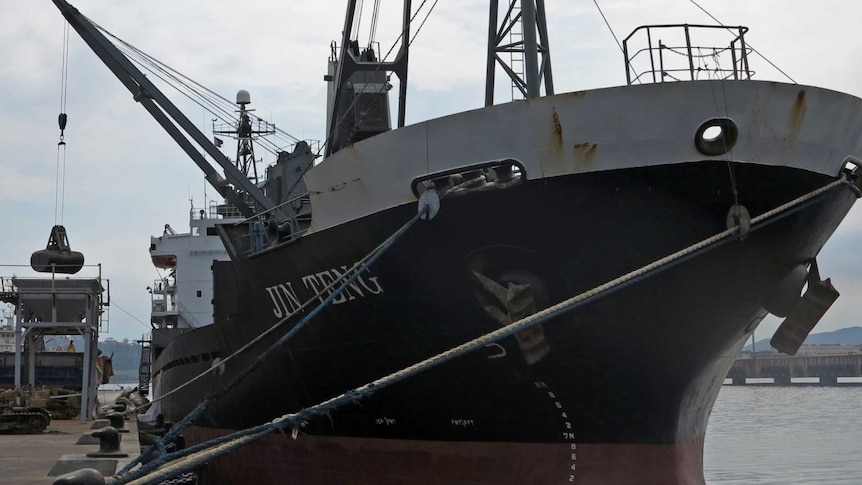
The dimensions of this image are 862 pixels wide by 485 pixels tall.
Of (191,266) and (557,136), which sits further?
(191,266)

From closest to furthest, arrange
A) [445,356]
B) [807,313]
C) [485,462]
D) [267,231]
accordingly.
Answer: [445,356] → [807,313] → [485,462] → [267,231]

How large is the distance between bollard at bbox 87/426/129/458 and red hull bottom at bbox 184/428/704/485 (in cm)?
231

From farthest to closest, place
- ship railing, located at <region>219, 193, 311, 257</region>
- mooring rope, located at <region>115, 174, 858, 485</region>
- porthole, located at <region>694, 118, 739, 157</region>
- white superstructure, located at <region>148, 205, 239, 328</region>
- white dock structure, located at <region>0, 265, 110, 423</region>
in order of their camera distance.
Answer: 1. white superstructure, located at <region>148, 205, 239, 328</region>
2. white dock structure, located at <region>0, 265, 110, 423</region>
3. ship railing, located at <region>219, 193, 311, 257</region>
4. porthole, located at <region>694, 118, 739, 157</region>
5. mooring rope, located at <region>115, 174, 858, 485</region>

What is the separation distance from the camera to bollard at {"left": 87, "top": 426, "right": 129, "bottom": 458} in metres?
9.76

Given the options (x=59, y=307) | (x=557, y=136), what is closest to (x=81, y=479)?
(x=557, y=136)

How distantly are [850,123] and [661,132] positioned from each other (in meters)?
2.16

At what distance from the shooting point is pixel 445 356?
6695 millimetres

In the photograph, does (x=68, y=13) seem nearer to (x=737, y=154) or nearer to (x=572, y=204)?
(x=572, y=204)

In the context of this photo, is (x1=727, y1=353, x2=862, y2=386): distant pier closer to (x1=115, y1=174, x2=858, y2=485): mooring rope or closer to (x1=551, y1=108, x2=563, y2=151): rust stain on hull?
(x1=115, y1=174, x2=858, y2=485): mooring rope

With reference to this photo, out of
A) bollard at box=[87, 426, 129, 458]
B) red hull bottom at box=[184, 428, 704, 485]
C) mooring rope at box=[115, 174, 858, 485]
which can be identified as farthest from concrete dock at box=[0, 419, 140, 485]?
red hull bottom at box=[184, 428, 704, 485]

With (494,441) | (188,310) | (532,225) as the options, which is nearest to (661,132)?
(532,225)

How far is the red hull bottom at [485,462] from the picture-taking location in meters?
9.24

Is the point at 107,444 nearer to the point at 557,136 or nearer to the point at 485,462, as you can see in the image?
the point at 485,462

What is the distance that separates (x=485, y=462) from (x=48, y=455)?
17.8 ft
